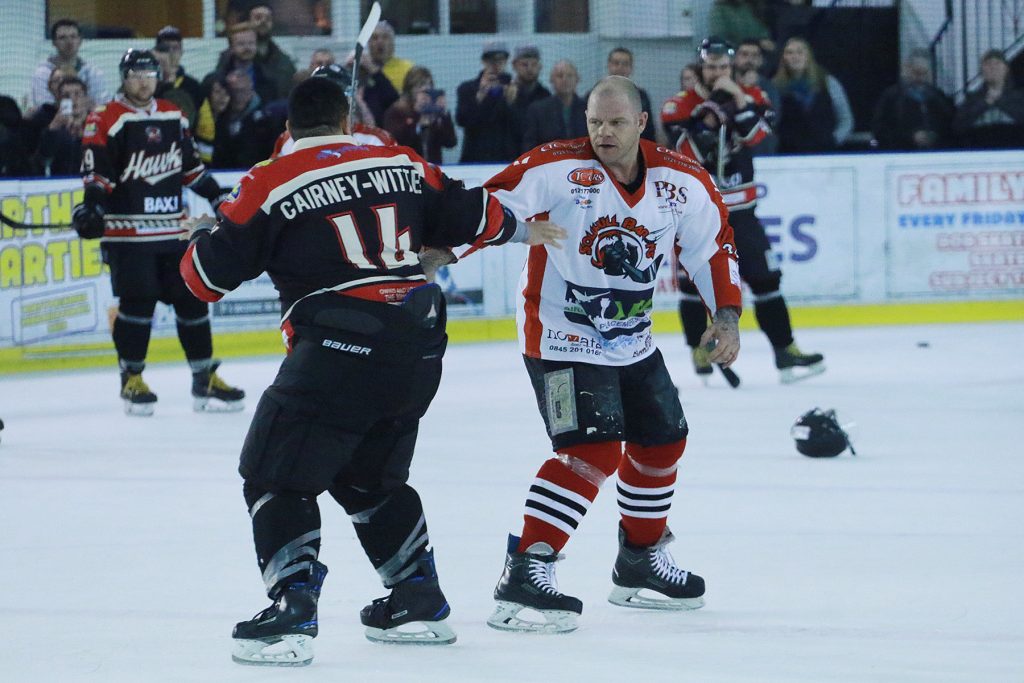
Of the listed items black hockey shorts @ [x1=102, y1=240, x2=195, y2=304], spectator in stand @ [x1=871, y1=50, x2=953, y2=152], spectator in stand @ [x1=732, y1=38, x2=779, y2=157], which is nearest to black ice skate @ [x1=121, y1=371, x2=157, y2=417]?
black hockey shorts @ [x1=102, y1=240, x2=195, y2=304]

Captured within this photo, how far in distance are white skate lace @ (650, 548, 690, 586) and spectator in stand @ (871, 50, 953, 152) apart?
296 inches

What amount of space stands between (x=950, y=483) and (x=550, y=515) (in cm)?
215

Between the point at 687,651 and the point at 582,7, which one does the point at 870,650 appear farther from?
the point at 582,7

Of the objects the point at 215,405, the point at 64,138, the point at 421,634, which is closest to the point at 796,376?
the point at 215,405

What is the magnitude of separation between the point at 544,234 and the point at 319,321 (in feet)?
2.01

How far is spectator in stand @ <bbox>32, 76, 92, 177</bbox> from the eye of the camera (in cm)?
906

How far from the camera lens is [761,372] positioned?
841 centimetres

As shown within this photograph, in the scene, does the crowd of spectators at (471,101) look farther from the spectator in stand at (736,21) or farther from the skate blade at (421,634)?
the skate blade at (421,634)

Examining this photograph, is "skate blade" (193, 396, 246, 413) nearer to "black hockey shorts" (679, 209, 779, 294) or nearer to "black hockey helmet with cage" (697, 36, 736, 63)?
"black hockey shorts" (679, 209, 779, 294)

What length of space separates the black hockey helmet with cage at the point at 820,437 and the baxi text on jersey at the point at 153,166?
10.2 feet

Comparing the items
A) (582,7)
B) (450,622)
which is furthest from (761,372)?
(450,622)

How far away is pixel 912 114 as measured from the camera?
35.7 feet

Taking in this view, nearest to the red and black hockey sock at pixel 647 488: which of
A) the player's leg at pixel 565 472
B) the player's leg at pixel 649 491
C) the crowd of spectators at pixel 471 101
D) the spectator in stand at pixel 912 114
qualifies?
the player's leg at pixel 649 491

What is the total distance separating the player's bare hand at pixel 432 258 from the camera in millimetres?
3490
